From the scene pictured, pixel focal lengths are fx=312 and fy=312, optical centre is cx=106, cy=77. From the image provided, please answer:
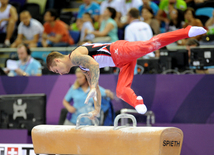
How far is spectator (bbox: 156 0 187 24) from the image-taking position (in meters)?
7.98

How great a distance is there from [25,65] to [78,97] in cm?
163

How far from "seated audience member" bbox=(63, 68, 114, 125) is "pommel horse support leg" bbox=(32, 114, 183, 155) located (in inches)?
63.7

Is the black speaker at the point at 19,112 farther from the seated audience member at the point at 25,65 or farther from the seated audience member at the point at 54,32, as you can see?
the seated audience member at the point at 54,32

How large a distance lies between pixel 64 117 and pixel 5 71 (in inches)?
69.8

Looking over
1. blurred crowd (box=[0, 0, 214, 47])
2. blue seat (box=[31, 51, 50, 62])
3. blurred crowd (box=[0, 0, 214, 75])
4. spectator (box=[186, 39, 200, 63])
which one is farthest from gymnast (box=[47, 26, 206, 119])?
blurred crowd (box=[0, 0, 214, 47])

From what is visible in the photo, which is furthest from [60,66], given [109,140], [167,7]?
[167,7]

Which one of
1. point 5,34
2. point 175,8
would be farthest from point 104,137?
point 5,34

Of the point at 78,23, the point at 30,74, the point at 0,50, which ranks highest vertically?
the point at 78,23

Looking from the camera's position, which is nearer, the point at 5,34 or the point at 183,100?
the point at 183,100

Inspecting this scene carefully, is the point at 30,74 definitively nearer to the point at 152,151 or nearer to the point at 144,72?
the point at 144,72

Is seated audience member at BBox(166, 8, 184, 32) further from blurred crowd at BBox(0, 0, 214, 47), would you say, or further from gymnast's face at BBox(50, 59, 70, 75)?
gymnast's face at BBox(50, 59, 70, 75)

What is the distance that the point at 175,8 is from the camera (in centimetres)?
799

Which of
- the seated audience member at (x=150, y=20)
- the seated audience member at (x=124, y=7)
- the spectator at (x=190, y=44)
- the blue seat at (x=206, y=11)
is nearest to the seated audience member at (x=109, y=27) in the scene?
the seated audience member at (x=124, y=7)

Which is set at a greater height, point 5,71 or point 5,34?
point 5,34
